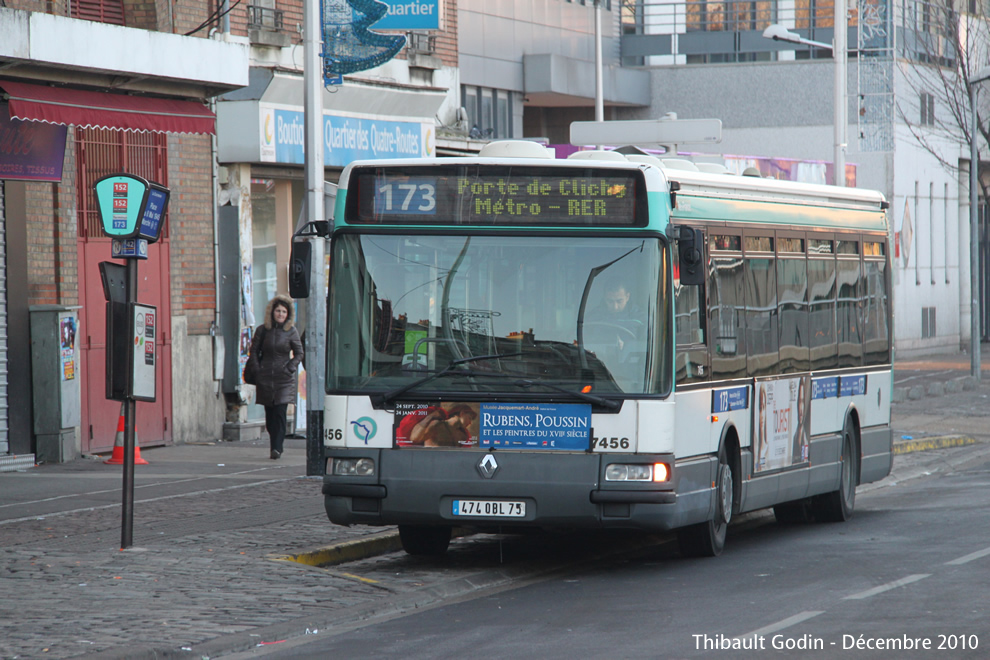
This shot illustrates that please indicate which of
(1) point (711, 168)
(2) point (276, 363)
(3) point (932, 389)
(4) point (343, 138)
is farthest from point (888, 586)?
(3) point (932, 389)

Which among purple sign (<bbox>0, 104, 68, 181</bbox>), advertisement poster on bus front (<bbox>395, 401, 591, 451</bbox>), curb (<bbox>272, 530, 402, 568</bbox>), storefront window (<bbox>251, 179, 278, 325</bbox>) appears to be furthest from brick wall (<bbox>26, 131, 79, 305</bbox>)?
advertisement poster on bus front (<bbox>395, 401, 591, 451</bbox>)

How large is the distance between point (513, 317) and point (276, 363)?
7454 millimetres

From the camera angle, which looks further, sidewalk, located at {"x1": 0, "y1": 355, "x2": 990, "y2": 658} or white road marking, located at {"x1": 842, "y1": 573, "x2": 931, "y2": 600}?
white road marking, located at {"x1": 842, "y1": 573, "x2": 931, "y2": 600}

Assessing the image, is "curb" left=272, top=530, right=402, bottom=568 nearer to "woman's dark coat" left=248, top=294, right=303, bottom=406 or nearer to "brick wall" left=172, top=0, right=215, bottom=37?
"woman's dark coat" left=248, top=294, right=303, bottom=406

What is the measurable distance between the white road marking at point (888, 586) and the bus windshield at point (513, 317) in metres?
A: 1.73

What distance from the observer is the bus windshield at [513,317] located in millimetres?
9938

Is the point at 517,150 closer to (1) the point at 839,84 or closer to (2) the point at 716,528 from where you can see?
(2) the point at 716,528

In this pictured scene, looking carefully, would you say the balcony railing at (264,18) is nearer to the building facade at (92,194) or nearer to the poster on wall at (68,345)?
Result: the building facade at (92,194)

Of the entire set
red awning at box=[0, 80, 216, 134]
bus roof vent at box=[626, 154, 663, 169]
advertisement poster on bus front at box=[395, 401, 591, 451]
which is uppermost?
red awning at box=[0, 80, 216, 134]

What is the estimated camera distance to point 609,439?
989cm

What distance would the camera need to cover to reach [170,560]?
404 inches

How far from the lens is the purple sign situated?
15.7 m

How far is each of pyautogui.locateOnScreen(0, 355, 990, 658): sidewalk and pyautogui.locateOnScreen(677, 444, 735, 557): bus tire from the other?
218 centimetres

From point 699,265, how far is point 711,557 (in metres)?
2.32
